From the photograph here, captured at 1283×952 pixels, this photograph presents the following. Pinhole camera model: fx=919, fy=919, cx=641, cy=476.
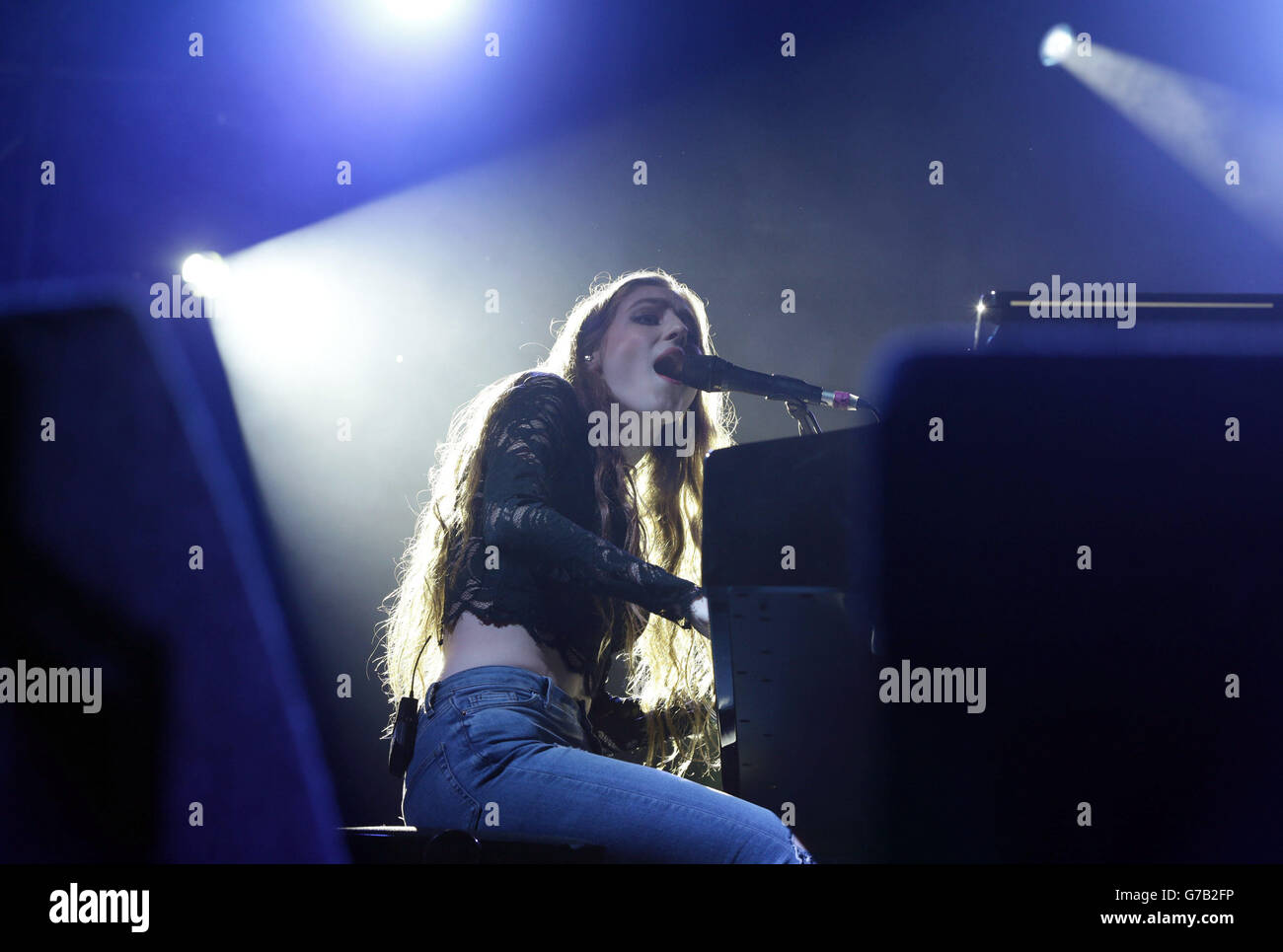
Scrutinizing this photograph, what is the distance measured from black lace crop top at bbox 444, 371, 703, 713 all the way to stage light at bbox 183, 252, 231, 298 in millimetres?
876

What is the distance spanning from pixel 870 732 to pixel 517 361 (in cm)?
113

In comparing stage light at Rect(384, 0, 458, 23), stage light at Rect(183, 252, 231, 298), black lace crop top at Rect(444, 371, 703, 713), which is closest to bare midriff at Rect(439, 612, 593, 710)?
black lace crop top at Rect(444, 371, 703, 713)

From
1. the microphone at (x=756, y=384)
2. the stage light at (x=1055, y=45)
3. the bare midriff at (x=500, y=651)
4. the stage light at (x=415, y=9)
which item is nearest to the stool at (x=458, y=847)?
the bare midriff at (x=500, y=651)

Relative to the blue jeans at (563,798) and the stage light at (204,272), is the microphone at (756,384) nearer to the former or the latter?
the blue jeans at (563,798)

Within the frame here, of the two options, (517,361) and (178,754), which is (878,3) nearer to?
(517,361)

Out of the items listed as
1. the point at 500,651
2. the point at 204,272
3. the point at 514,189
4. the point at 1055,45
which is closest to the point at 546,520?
the point at 500,651

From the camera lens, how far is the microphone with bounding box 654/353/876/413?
71.1 inches

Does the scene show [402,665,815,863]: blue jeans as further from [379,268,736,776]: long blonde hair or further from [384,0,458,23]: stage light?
[384,0,458,23]: stage light

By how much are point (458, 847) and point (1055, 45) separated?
211 cm

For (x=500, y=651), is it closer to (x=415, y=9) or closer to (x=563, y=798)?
(x=563, y=798)

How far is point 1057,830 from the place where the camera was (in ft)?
4.87

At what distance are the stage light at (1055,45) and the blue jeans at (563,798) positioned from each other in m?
1.78

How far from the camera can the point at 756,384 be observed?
5.94 ft
